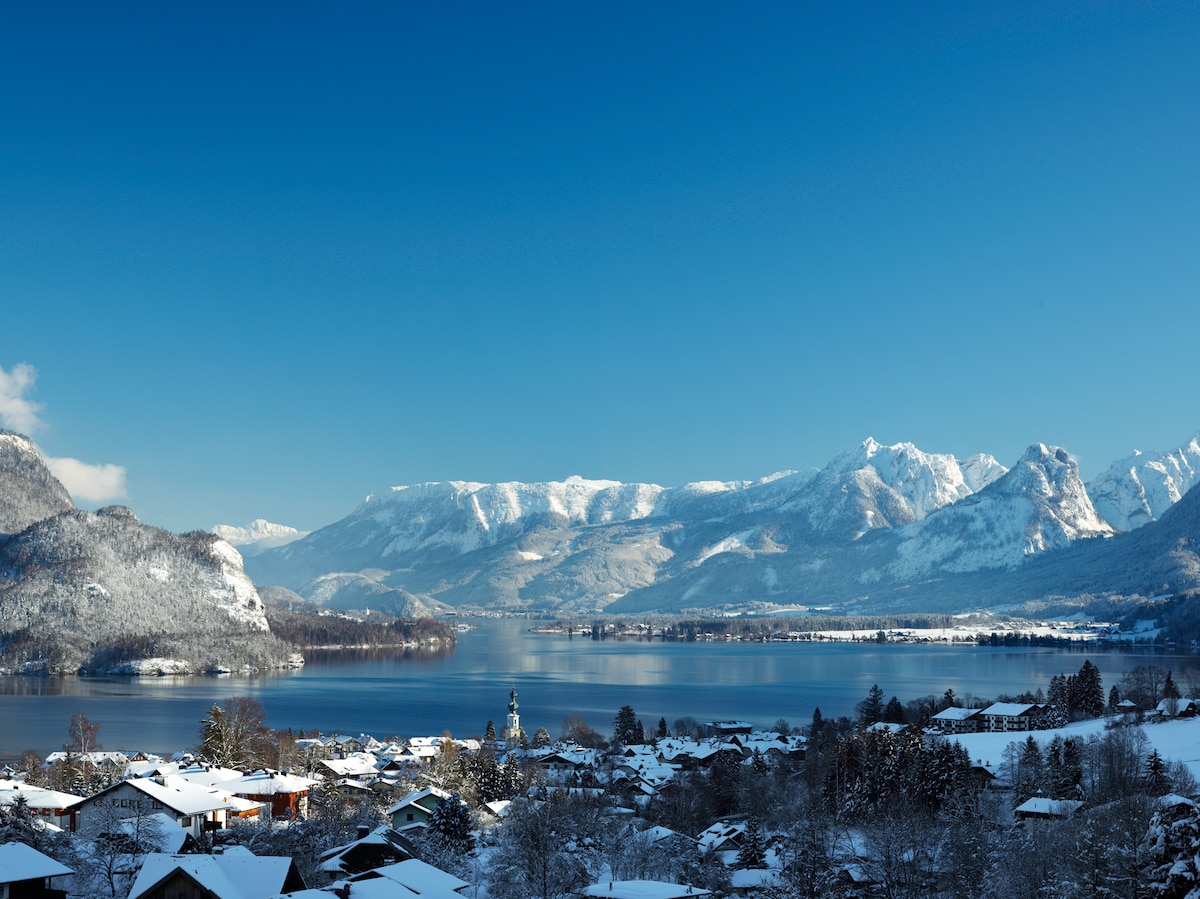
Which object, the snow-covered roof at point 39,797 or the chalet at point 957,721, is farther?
the chalet at point 957,721

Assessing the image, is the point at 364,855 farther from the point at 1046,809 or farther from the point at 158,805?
the point at 1046,809

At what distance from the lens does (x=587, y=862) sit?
28.7m

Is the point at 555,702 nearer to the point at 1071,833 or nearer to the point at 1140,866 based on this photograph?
the point at 1071,833

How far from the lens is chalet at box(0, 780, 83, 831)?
Result: 107 feet

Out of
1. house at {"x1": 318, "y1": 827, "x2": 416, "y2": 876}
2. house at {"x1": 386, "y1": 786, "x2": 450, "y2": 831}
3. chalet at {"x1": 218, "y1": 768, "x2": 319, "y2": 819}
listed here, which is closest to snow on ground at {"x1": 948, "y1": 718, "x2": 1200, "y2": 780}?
house at {"x1": 386, "y1": 786, "x2": 450, "y2": 831}

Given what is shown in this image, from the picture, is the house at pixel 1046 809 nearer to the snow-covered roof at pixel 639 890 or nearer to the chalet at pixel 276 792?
the snow-covered roof at pixel 639 890

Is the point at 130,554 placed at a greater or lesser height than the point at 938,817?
greater

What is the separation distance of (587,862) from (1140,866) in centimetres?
1307

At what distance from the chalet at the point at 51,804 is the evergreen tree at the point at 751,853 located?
18.5m

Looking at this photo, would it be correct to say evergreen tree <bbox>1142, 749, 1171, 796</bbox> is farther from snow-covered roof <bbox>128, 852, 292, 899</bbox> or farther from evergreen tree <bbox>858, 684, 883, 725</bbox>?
evergreen tree <bbox>858, 684, 883, 725</bbox>

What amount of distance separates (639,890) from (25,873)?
36.6 feet

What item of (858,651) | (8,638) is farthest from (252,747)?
(858,651)

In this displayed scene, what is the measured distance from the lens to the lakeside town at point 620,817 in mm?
22359

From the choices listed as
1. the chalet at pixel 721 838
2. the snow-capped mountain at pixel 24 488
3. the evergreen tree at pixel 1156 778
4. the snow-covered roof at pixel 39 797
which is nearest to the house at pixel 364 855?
the chalet at pixel 721 838
